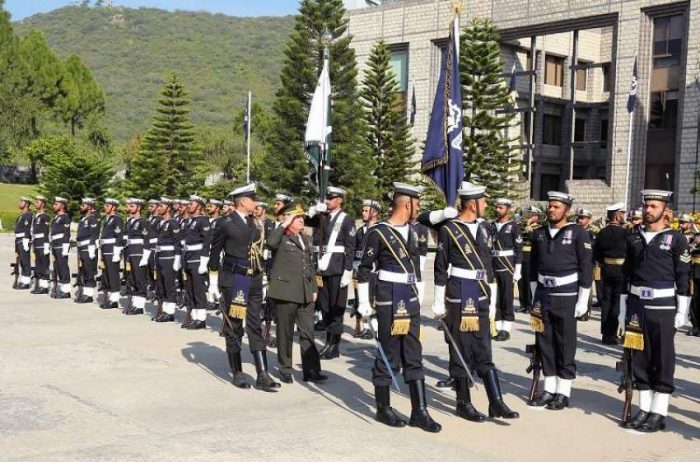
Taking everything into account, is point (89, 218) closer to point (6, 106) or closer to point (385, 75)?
point (385, 75)

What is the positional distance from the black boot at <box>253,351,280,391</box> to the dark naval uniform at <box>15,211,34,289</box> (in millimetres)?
10139

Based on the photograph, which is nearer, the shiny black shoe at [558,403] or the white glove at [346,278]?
the shiny black shoe at [558,403]

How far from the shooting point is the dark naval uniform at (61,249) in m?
15.3

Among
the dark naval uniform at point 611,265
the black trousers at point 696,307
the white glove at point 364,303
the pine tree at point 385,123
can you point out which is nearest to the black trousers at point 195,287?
the white glove at point 364,303

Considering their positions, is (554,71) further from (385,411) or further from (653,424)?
(385,411)

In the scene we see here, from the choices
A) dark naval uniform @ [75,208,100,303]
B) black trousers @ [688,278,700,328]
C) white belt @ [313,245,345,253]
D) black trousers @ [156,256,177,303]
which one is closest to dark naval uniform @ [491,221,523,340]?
white belt @ [313,245,345,253]

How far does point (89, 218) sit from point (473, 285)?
9.48 metres

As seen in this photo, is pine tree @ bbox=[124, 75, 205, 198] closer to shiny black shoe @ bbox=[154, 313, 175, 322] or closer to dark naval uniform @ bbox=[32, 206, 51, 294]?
dark naval uniform @ bbox=[32, 206, 51, 294]

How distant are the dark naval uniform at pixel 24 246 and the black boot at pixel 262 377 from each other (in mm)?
10139

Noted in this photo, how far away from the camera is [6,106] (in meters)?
66.4

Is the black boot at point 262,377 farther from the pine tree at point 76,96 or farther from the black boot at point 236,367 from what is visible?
the pine tree at point 76,96

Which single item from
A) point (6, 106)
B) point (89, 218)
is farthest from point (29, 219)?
point (6, 106)

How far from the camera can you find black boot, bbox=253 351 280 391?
26.6 ft

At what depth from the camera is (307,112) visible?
37.7 metres
